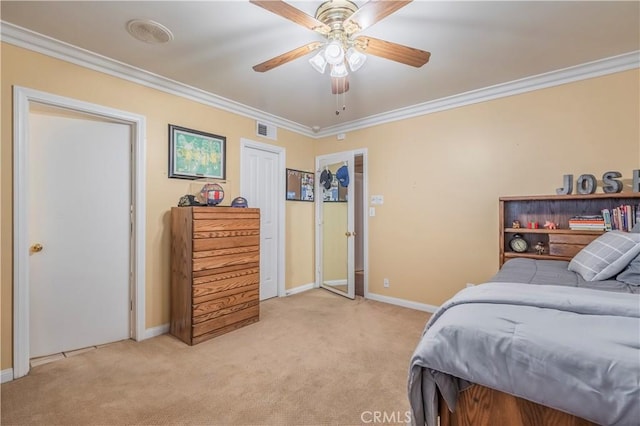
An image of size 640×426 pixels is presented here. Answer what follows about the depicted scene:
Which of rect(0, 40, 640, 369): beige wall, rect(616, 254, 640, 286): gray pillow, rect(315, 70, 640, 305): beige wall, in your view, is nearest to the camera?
rect(616, 254, 640, 286): gray pillow

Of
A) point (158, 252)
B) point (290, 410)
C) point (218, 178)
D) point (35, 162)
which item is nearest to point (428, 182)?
point (218, 178)

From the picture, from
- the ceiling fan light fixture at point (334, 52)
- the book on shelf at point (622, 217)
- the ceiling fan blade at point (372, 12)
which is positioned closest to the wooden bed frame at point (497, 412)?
the ceiling fan blade at point (372, 12)

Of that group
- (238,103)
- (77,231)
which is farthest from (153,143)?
(238,103)

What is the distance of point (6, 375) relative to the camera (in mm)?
2000

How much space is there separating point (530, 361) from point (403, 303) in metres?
2.81

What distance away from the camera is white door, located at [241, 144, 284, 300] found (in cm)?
370

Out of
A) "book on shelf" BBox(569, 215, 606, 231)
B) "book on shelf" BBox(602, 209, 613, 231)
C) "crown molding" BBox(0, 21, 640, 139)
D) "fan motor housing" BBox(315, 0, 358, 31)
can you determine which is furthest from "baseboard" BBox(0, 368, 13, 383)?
"book on shelf" BBox(602, 209, 613, 231)

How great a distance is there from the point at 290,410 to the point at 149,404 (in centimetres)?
85

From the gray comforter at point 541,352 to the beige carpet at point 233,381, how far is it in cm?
81

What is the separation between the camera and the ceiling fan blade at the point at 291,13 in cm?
136

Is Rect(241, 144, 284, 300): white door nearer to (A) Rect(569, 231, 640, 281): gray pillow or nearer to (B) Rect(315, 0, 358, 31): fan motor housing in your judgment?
(B) Rect(315, 0, 358, 31): fan motor housing

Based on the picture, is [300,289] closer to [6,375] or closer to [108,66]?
[6,375]

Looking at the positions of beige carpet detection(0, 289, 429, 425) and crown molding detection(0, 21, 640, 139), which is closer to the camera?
beige carpet detection(0, 289, 429, 425)

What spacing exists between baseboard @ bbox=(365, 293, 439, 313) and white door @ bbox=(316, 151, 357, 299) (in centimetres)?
29
